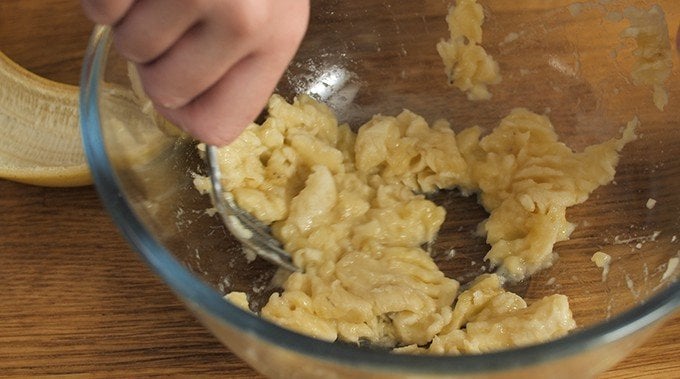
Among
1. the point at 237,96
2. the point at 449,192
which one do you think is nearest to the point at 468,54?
the point at 449,192

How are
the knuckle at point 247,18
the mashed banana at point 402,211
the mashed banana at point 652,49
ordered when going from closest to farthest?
the knuckle at point 247,18 → the mashed banana at point 402,211 → the mashed banana at point 652,49

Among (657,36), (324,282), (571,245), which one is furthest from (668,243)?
(324,282)

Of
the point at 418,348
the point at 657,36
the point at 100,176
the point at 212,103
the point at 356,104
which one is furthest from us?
the point at 356,104

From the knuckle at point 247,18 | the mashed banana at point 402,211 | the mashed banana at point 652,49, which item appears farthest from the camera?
the mashed banana at point 652,49

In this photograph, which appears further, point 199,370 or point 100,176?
point 199,370

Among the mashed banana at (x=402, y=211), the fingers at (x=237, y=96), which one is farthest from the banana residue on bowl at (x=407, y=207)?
the fingers at (x=237, y=96)

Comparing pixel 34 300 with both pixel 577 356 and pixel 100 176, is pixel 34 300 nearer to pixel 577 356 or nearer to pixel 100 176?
pixel 100 176

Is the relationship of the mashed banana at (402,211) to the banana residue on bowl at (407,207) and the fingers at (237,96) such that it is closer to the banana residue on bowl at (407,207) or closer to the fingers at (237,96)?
the banana residue on bowl at (407,207)

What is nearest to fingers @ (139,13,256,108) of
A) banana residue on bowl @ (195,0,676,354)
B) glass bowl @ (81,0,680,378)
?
glass bowl @ (81,0,680,378)
